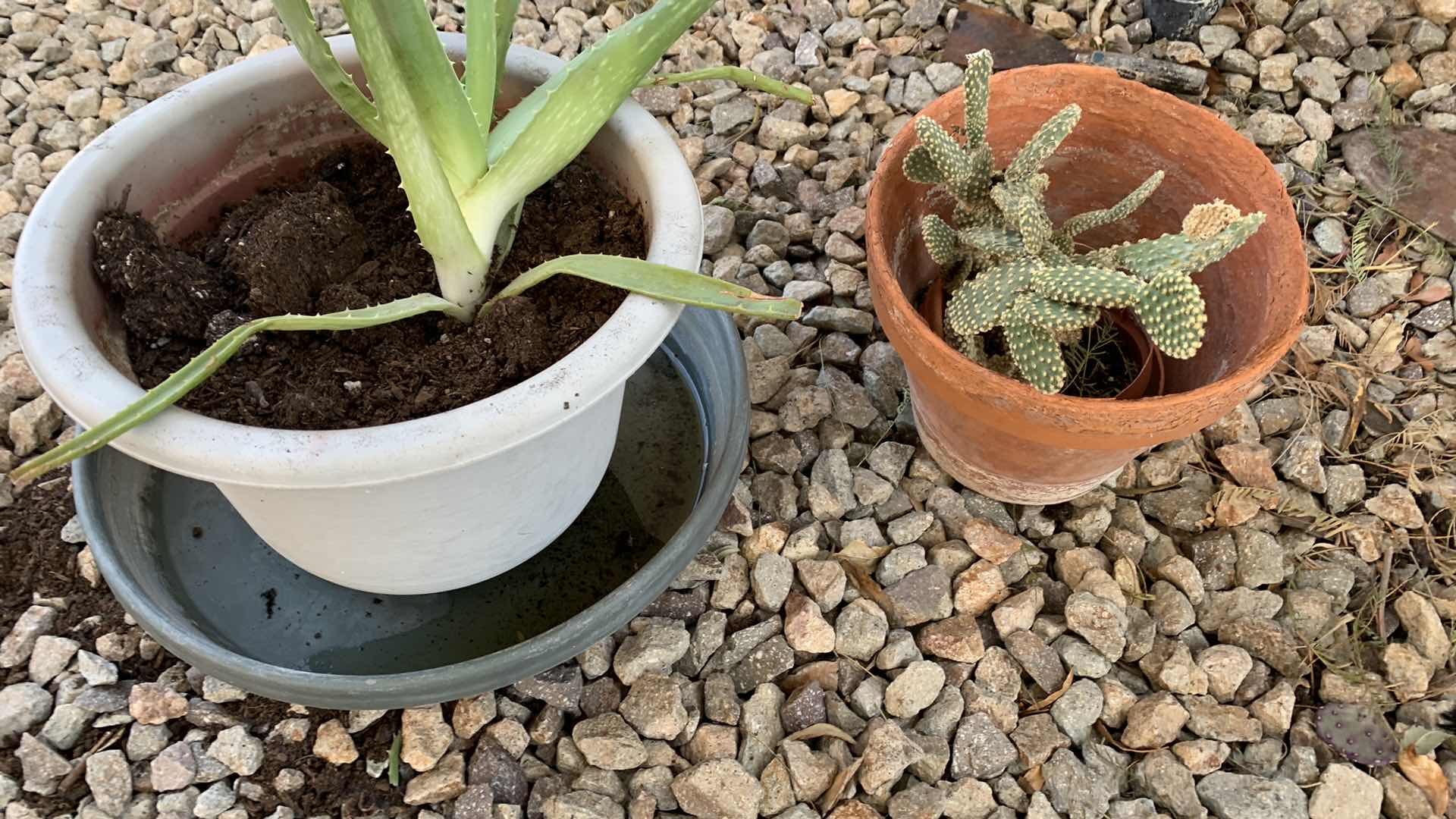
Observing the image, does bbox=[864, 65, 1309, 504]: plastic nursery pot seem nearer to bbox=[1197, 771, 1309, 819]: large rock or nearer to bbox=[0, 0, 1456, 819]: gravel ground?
bbox=[0, 0, 1456, 819]: gravel ground

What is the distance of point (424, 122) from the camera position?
0.92m

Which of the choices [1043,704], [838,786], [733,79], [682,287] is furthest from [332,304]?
[1043,704]

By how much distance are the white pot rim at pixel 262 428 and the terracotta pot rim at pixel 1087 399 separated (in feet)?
1.04

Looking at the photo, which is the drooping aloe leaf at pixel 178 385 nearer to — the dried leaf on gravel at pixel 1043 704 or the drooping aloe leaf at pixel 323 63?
the drooping aloe leaf at pixel 323 63

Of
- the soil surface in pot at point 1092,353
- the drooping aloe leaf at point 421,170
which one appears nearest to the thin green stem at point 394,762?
the drooping aloe leaf at point 421,170

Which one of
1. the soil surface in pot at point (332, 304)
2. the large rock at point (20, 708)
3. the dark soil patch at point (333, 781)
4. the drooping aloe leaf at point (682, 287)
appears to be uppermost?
the drooping aloe leaf at point (682, 287)

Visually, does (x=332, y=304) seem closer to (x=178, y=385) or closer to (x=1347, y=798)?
(x=178, y=385)

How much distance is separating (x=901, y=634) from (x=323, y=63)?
37.4 inches

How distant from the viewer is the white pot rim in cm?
81

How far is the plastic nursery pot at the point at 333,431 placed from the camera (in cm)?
82

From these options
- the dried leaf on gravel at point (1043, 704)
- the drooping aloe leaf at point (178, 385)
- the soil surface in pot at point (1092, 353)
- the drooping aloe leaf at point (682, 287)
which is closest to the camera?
the drooping aloe leaf at point (178, 385)

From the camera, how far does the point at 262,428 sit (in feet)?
2.82

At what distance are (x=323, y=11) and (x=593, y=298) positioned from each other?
4.52 feet

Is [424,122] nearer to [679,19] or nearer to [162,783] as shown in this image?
[679,19]
